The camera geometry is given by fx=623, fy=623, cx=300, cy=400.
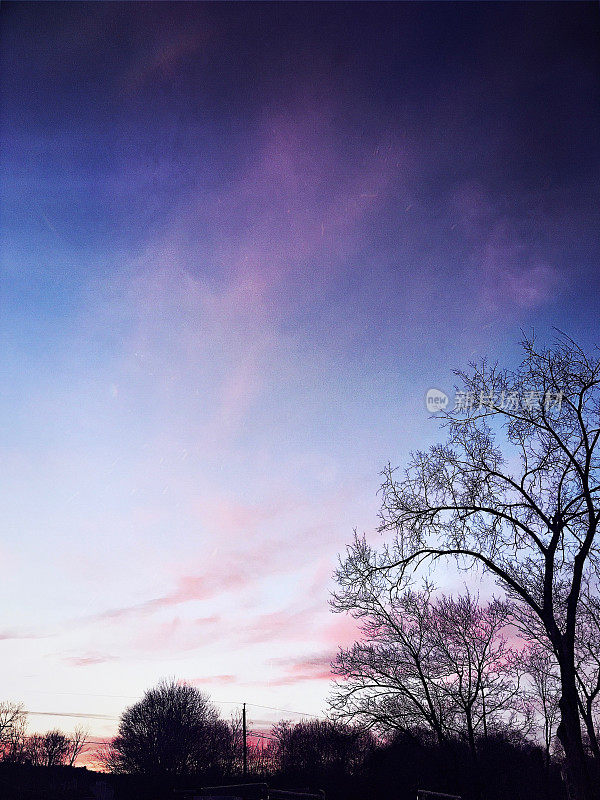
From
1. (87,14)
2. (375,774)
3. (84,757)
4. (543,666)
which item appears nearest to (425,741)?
(543,666)

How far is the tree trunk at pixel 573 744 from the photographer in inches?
160

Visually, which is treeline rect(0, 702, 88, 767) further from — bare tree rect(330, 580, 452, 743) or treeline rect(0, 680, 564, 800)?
bare tree rect(330, 580, 452, 743)

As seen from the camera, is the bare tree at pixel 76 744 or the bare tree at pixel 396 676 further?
the bare tree at pixel 76 744

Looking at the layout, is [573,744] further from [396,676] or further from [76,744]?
[76,744]

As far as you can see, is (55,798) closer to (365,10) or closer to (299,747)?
(299,747)

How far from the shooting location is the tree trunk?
13.3 feet

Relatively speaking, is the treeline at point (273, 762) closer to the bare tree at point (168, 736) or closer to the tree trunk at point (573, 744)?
the bare tree at point (168, 736)

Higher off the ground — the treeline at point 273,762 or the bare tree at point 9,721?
the bare tree at point 9,721

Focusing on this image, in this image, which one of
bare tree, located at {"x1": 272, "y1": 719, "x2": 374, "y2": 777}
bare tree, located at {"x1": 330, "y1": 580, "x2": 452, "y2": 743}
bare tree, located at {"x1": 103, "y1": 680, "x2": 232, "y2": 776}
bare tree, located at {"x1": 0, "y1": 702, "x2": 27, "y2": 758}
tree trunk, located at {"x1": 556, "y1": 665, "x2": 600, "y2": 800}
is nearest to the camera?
tree trunk, located at {"x1": 556, "y1": 665, "x2": 600, "y2": 800}

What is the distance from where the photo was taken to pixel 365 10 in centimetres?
460

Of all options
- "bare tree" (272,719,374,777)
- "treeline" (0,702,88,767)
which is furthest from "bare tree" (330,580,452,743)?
"treeline" (0,702,88,767)

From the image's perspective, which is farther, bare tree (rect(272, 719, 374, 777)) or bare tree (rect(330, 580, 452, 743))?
bare tree (rect(272, 719, 374, 777))

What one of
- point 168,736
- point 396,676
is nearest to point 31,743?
point 168,736

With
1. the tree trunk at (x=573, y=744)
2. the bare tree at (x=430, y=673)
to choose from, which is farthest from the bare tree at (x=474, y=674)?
the tree trunk at (x=573, y=744)
